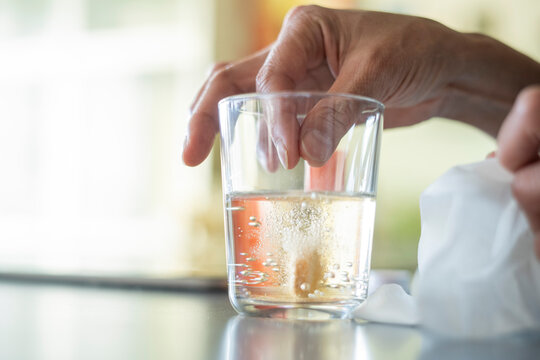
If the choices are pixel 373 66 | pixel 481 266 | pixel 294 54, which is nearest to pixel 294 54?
pixel 294 54

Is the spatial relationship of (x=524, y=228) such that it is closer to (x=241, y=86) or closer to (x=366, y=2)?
(x=241, y=86)

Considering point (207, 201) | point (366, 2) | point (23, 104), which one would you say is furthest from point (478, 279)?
point (23, 104)

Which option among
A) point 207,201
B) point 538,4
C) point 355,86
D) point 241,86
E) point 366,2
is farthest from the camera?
point 366,2

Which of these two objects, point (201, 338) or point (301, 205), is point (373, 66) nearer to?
point (301, 205)

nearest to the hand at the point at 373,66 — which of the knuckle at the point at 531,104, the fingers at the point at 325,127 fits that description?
the fingers at the point at 325,127

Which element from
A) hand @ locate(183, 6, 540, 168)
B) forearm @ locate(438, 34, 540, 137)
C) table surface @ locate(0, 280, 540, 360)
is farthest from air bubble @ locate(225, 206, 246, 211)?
forearm @ locate(438, 34, 540, 137)

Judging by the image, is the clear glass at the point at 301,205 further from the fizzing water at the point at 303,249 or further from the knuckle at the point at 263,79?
the knuckle at the point at 263,79

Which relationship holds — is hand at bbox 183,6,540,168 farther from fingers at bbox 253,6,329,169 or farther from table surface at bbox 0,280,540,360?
table surface at bbox 0,280,540,360
